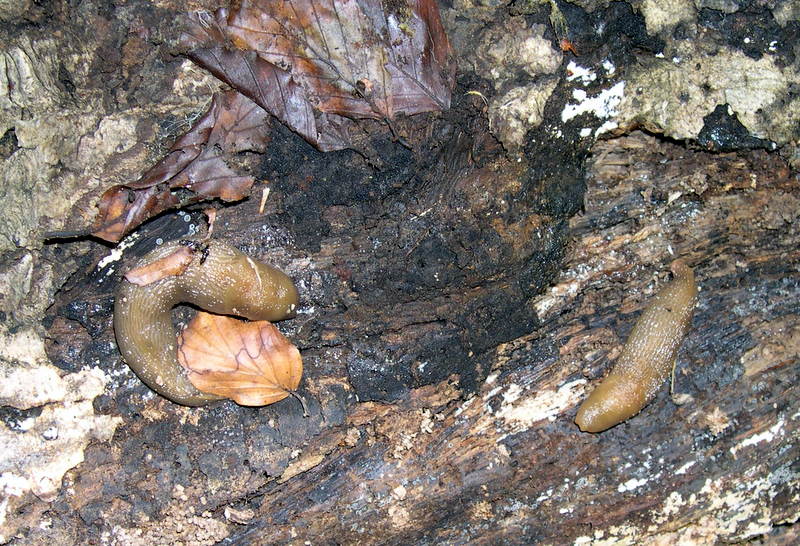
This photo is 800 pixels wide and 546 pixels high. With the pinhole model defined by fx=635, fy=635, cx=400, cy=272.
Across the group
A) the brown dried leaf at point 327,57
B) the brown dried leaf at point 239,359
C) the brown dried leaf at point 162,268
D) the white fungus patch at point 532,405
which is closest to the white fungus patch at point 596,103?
the brown dried leaf at point 327,57

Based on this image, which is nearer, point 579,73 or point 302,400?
point 302,400

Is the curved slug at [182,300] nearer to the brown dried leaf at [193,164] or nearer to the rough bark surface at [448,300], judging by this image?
the rough bark surface at [448,300]

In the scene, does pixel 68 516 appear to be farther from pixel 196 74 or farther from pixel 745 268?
pixel 745 268

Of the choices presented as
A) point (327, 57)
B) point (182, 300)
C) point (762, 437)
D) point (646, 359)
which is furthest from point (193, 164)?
point (762, 437)

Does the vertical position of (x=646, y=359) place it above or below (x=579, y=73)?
below

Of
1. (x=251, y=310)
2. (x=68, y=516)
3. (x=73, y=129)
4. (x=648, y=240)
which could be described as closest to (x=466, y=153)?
(x=648, y=240)

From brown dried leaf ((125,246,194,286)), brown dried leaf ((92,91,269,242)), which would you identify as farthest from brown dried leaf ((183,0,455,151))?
brown dried leaf ((125,246,194,286))

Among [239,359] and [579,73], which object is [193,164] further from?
[579,73]
